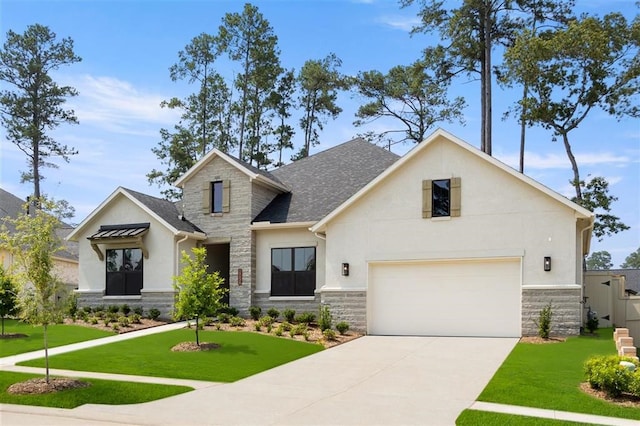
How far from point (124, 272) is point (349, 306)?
9654mm

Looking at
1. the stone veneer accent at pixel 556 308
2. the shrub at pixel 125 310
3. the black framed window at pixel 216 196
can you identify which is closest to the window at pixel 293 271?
the black framed window at pixel 216 196

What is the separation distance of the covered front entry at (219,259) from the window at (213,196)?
6.29ft

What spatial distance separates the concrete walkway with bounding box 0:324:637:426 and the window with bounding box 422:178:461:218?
16.0 feet

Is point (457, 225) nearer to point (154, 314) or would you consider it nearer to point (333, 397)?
point (333, 397)

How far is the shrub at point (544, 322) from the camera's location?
16.5 metres

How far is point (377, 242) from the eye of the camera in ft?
62.5

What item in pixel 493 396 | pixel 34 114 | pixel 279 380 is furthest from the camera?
pixel 34 114

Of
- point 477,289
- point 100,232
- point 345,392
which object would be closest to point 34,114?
point 100,232

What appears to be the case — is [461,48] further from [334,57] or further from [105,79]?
[105,79]

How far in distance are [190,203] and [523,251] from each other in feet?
43.8

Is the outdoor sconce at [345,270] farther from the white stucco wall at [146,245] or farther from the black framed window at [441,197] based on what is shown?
the white stucco wall at [146,245]

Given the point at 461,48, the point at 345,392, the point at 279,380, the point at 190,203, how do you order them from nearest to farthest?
1. the point at 345,392
2. the point at 279,380
3. the point at 190,203
4. the point at 461,48

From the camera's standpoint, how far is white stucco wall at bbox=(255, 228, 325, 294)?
21.9 m

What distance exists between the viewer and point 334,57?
40.7 metres
